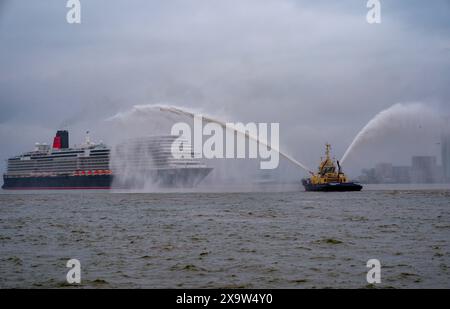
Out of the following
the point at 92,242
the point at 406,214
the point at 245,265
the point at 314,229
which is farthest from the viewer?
the point at 406,214

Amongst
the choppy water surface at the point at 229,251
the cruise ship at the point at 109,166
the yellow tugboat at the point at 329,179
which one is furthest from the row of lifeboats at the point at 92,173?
the choppy water surface at the point at 229,251

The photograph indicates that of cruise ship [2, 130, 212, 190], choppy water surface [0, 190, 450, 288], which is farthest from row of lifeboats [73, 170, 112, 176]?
choppy water surface [0, 190, 450, 288]

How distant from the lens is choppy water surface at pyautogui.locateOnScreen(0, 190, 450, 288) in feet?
55.5

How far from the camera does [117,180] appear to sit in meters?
104

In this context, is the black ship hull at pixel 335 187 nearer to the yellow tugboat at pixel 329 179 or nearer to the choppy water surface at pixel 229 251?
the yellow tugboat at pixel 329 179

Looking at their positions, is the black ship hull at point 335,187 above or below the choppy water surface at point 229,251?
above

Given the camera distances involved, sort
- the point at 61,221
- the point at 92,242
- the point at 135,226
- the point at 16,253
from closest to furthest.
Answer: the point at 16,253 → the point at 92,242 → the point at 135,226 → the point at 61,221

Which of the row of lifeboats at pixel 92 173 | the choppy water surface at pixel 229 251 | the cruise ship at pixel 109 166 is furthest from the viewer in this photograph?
the row of lifeboats at pixel 92 173

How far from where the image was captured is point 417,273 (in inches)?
694

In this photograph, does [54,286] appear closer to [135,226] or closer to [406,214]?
[135,226]

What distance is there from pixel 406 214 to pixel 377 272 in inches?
932

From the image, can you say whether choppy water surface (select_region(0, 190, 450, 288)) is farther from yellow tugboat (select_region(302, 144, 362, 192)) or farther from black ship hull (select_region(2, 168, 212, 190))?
black ship hull (select_region(2, 168, 212, 190))

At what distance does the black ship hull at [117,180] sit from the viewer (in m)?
98.6

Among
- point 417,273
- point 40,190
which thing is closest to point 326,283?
point 417,273
